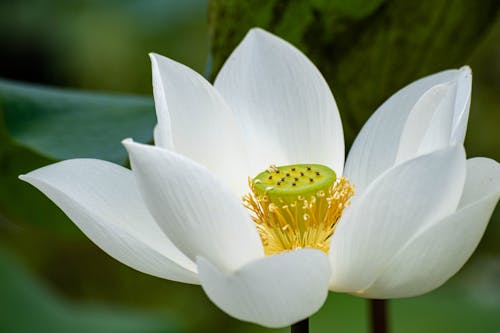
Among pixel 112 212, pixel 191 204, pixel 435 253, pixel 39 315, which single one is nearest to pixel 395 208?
pixel 435 253

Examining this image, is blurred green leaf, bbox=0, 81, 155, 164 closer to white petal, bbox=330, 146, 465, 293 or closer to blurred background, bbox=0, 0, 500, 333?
blurred background, bbox=0, 0, 500, 333

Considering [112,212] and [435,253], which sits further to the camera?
[112,212]

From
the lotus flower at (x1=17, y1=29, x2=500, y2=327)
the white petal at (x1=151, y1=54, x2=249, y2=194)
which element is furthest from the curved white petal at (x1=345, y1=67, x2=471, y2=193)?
the white petal at (x1=151, y1=54, x2=249, y2=194)

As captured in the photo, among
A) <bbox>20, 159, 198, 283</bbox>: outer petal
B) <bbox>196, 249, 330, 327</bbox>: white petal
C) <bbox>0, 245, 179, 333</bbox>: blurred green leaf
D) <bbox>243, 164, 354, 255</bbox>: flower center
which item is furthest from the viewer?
<bbox>0, 245, 179, 333</bbox>: blurred green leaf

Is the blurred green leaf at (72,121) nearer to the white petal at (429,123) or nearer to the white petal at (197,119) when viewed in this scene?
the white petal at (197,119)

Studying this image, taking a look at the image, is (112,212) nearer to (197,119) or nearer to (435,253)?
(197,119)

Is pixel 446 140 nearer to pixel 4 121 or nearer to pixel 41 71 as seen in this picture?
pixel 4 121

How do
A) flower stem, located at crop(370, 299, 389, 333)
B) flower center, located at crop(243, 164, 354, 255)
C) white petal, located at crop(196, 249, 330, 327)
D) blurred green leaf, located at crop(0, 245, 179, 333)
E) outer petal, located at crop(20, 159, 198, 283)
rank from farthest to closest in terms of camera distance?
blurred green leaf, located at crop(0, 245, 179, 333)
flower stem, located at crop(370, 299, 389, 333)
flower center, located at crop(243, 164, 354, 255)
outer petal, located at crop(20, 159, 198, 283)
white petal, located at crop(196, 249, 330, 327)

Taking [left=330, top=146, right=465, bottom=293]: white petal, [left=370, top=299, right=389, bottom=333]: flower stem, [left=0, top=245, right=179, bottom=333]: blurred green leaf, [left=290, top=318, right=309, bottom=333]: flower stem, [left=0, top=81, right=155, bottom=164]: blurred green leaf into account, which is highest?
[left=0, top=81, right=155, bottom=164]: blurred green leaf
